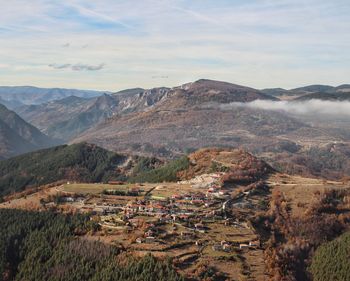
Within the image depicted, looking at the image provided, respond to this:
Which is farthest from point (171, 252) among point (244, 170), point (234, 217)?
point (244, 170)

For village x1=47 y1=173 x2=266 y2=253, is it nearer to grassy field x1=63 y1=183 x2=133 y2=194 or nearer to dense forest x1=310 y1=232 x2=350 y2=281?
grassy field x1=63 y1=183 x2=133 y2=194

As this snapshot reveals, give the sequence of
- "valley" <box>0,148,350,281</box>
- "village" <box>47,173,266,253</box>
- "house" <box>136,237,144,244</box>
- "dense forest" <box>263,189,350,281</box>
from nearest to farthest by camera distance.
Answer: "valley" <box>0,148,350,281</box>, "dense forest" <box>263,189,350,281</box>, "house" <box>136,237,144,244</box>, "village" <box>47,173,266,253</box>

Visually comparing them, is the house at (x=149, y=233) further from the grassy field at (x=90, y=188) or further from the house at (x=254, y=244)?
the grassy field at (x=90, y=188)

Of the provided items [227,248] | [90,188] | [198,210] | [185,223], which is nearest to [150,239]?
[185,223]

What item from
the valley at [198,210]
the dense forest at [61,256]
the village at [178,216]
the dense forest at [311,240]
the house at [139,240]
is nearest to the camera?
the dense forest at [61,256]

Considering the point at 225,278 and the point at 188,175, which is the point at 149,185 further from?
the point at 225,278

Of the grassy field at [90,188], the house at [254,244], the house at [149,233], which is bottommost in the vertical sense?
the house at [254,244]

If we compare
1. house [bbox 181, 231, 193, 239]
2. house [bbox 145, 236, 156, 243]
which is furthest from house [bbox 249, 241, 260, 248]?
house [bbox 145, 236, 156, 243]

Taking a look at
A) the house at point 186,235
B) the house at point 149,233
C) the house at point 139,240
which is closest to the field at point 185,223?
the house at point 186,235

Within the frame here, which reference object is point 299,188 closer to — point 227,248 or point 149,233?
point 227,248
